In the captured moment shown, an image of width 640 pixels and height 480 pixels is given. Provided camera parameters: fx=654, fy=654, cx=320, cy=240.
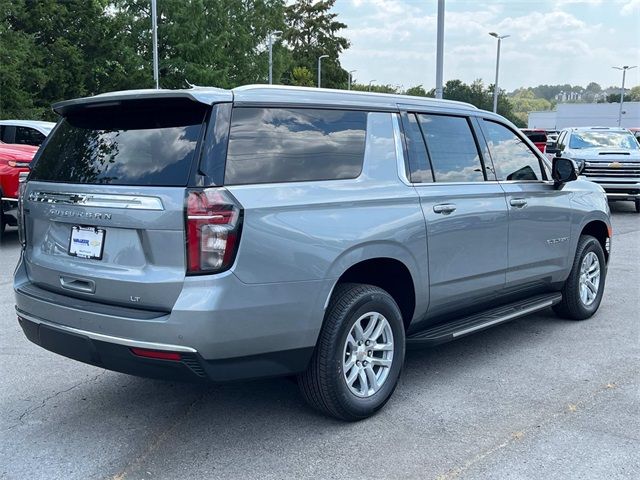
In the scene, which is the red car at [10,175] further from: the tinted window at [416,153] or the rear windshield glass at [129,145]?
the tinted window at [416,153]

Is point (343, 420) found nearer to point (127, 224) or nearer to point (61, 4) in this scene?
point (127, 224)

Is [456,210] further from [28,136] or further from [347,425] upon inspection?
[28,136]

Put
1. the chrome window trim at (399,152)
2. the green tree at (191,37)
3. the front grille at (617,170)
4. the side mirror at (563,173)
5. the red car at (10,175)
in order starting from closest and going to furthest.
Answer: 1. the chrome window trim at (399,152)
2. the side mirror at (563,173)
3. the red car at (10,175)
4. the front grille at (617,170)
5. the green tree at (191,37)

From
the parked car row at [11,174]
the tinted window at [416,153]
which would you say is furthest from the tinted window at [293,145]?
the parked car row at [11,174]

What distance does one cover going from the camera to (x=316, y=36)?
237 ft

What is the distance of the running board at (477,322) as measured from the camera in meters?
4.27

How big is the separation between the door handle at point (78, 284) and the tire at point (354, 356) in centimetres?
123

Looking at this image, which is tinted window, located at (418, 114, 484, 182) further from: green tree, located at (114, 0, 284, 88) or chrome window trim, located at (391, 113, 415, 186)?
green tree, located at (114, 0, 284, 88)

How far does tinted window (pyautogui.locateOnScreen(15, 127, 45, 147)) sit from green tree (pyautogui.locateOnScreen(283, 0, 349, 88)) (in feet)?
197

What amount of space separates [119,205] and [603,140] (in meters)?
15.0

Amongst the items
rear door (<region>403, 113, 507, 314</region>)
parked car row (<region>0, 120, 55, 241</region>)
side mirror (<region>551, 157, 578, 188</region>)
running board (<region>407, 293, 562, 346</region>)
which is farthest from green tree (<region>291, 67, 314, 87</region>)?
rear door (<region>403, 113, 507, 314</region>)

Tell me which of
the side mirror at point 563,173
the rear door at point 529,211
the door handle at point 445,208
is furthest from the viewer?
the side mirror at point 563,173

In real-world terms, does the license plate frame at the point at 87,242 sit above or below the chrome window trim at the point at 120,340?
above

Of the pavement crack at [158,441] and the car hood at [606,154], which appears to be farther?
the car hood at [606,154]
